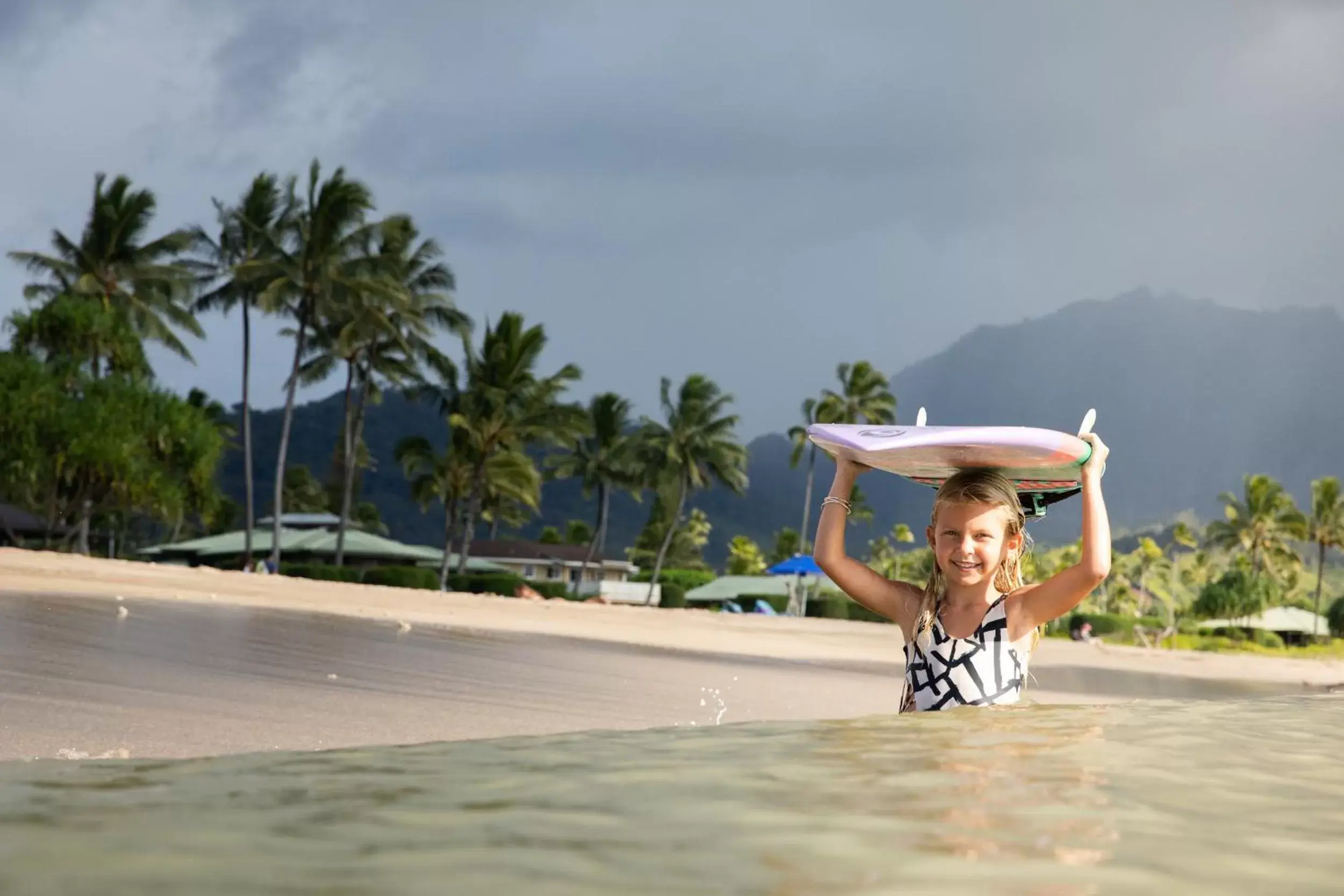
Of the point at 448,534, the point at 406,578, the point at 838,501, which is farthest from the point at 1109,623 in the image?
the point at 838,501

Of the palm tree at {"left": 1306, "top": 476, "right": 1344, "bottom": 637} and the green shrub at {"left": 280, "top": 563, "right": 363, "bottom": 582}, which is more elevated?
the palm tree at {"left": 1306, "top": 476, "right": 1344, "bottom": 637}

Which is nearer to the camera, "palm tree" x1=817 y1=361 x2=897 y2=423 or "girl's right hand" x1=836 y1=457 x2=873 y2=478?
"girl's right hand" x1=836 y1=457 x2=873 y2=478

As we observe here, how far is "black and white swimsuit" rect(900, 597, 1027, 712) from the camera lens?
3.43 meters

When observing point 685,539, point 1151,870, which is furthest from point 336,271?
point 685,539

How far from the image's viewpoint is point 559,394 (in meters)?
48.2

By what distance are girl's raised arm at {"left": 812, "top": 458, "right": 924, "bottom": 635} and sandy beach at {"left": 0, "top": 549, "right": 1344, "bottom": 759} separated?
132 cm

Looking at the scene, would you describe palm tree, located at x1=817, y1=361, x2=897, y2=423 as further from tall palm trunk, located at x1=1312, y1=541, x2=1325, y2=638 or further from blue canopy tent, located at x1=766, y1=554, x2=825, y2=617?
tall palm trunk, located at x1=1312, y1=541, x2=1325, y2=638

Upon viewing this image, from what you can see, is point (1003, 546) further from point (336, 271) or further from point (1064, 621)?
point (1064, 621)

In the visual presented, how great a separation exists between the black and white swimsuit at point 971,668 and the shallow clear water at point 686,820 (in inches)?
45.5

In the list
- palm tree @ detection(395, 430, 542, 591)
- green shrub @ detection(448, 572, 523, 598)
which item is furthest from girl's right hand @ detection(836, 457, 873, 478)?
palm tree @ detection(395, 430, 542, 591)

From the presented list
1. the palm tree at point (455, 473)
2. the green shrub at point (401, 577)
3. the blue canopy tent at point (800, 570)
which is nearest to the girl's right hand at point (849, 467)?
the green shrub at point (401, 577)

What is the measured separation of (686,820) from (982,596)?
88.0 inches

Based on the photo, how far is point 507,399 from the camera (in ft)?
148

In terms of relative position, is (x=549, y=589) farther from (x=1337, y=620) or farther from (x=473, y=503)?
(x=1337, y=620)
